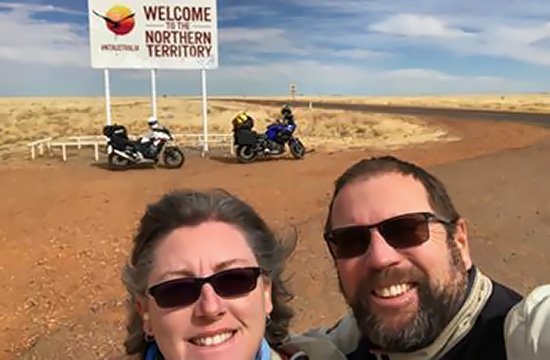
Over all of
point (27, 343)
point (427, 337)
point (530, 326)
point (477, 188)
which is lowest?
point (27, 343)

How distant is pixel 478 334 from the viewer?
2213 mm

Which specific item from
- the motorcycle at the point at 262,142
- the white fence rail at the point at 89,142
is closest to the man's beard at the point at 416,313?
the motorcycle at the point at 262,142

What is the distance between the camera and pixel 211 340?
6.88ft

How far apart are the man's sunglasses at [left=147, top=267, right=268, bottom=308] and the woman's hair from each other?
0.14 metres

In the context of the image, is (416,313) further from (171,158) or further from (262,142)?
(262,142)

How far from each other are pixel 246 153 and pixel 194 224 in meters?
14.7

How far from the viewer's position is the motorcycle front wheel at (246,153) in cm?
1694

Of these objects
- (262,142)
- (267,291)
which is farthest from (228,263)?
(262,142)

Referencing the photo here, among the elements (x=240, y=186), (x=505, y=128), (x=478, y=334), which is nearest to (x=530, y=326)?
(x=478, y=334)

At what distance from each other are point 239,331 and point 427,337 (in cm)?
66

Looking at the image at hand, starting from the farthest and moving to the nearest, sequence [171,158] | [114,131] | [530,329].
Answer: [114,131] < [171,158] < [530,329]

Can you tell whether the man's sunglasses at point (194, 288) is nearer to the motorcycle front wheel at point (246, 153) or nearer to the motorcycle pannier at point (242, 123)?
the motorcycle front wheel at point (246, 153)

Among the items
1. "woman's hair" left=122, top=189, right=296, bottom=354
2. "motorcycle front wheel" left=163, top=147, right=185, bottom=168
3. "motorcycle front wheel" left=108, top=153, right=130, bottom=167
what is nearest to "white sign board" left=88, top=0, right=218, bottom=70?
"motorcycle front wheel" left=108, top=153, right=130, bottom=167

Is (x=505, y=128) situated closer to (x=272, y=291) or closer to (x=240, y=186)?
(x=240, y=186)
